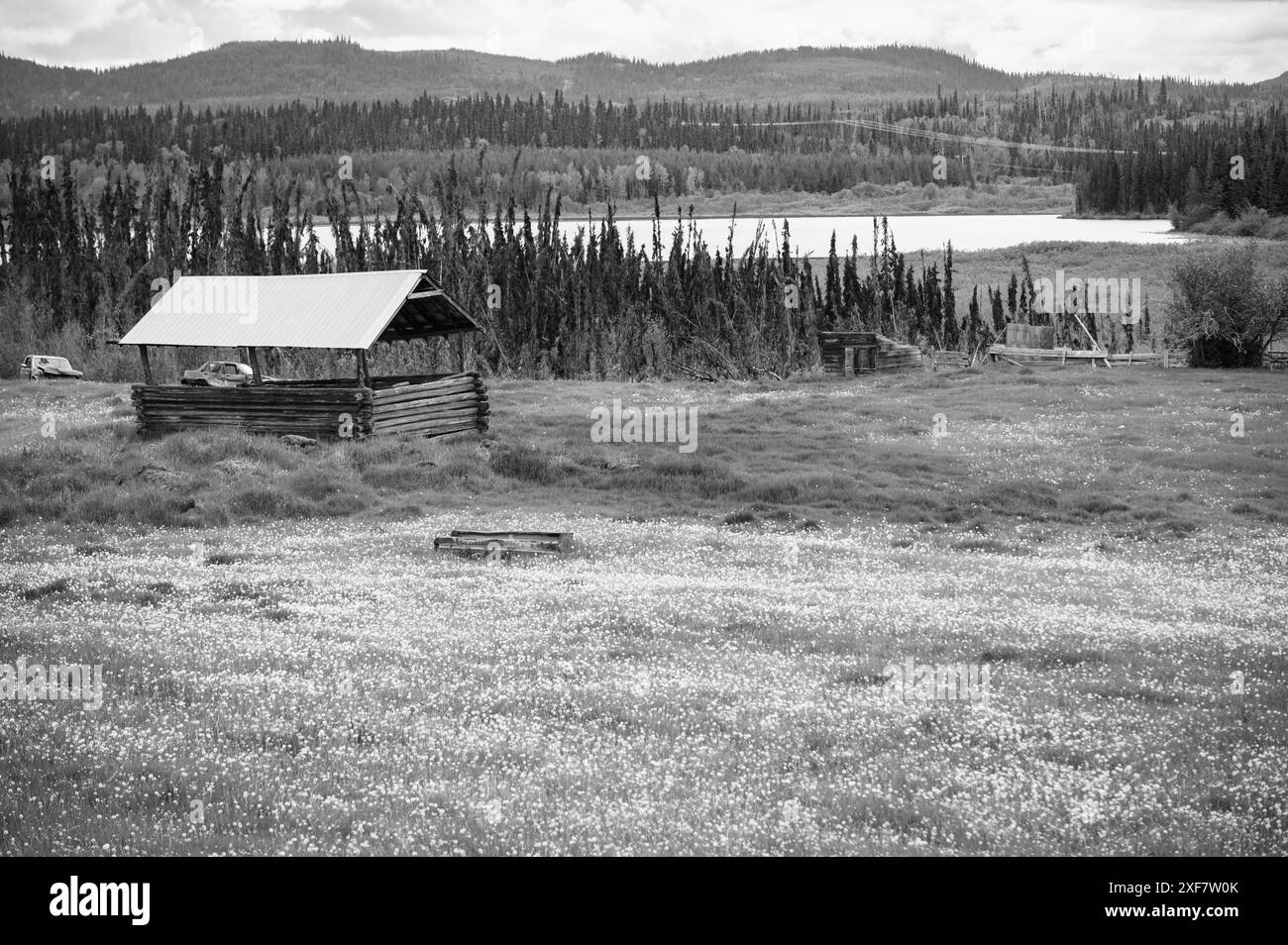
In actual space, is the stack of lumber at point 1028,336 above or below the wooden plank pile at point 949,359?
above

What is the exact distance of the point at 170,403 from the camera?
117ft

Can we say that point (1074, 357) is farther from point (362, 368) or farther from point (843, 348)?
point (362, 368)

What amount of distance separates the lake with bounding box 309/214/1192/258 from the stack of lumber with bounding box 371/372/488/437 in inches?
2816

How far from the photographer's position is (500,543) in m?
23.5

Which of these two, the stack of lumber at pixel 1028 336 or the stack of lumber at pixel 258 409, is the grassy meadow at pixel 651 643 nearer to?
the stack of lumber at pixel 258 409

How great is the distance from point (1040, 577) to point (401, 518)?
14671mm

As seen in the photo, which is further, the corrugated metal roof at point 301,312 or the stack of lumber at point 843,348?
the stack of lumber at point 843,348

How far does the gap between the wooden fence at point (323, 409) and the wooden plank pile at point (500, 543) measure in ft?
38.0

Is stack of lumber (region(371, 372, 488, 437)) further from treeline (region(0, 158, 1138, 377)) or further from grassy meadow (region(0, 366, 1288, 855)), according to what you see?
treeline (region(0, 158, 1138, 377))

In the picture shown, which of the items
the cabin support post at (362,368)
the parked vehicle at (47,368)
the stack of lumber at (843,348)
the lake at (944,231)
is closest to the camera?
the cabin support post at (362,368)

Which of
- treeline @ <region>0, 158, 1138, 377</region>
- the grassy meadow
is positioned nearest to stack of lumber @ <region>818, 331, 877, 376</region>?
treeline @ <region>0, 158, 1138, 377</region>

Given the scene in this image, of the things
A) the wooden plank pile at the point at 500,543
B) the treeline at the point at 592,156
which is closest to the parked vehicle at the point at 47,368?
the wooden plank pile at the point at 500,543

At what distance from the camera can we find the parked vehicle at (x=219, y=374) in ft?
138
